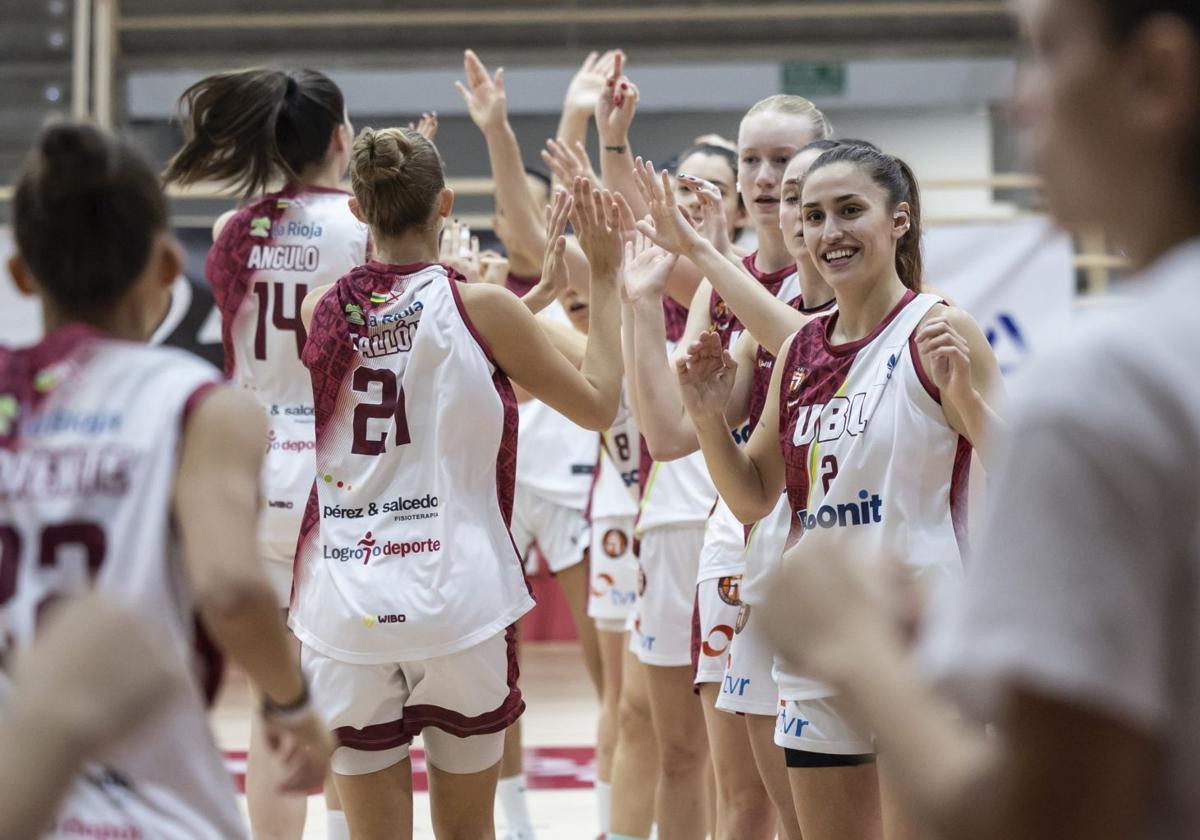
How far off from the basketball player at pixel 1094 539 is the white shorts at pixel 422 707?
208 centimetres

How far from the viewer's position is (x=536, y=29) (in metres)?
10.2

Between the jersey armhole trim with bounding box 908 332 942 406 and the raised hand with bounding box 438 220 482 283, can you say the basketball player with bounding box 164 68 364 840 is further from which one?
the jersey armhole trim with bounding box 908 332 942 406

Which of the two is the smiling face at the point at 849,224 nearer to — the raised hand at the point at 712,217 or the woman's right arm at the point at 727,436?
the woman's right arm at the point at 727,436

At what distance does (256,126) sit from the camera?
3.89 m

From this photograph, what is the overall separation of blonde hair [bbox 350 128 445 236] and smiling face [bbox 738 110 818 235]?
3.33ft

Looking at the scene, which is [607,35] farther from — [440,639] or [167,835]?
[167,835]

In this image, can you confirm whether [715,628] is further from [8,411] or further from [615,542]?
[8,411]

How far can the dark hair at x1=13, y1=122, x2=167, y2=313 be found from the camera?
1.66 meters

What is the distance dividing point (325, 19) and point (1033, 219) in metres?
4.79

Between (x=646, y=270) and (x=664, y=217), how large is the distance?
0.16m

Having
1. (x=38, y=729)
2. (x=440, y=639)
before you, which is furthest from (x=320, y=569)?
(x=38, y=729)

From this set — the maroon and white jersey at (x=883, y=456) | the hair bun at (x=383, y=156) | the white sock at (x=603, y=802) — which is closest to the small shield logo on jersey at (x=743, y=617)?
the maroon and white jersey at (x=883, y=456)

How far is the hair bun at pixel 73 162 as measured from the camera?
1.66 meters

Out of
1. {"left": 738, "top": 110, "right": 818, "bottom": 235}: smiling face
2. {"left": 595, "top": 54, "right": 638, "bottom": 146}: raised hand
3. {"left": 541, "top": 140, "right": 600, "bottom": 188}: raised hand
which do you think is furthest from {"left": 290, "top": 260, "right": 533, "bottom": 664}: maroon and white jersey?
{"left": 595, "top": 54, "right": 638, "bottom": 146}: raised hand
